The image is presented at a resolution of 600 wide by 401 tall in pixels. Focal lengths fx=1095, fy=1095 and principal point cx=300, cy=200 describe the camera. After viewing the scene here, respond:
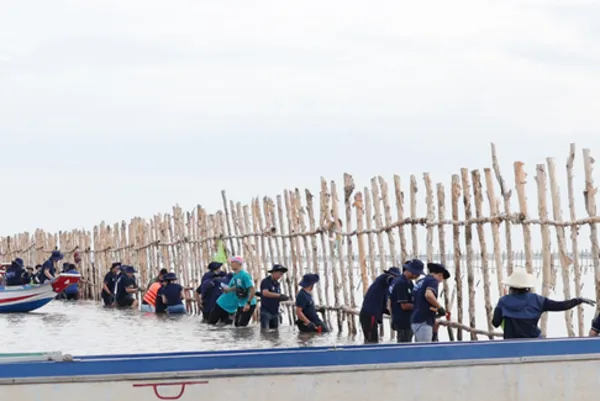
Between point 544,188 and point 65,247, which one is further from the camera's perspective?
point 65,247

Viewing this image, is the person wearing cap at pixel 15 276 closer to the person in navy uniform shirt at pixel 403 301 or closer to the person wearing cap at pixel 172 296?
the person wearing cap at pixel 172 296

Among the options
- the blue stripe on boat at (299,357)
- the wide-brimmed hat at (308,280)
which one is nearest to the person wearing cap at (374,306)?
the wide-brimmed hat at (308,280)

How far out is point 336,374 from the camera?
349 inches

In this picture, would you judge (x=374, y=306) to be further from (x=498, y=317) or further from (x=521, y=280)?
(x=521, y=280)

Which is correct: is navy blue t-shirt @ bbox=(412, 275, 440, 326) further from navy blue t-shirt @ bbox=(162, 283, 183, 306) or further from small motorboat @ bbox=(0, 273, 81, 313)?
small motorboat @ bbox=(0, 273, 81, 313)

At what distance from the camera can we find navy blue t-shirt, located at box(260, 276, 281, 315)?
19328 mm

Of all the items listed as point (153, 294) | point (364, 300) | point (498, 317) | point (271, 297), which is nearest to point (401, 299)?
point (364, 300)

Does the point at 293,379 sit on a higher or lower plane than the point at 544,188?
lower

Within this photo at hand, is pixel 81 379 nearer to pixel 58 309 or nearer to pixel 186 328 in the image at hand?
pixel 186 328

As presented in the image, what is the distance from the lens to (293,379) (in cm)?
880

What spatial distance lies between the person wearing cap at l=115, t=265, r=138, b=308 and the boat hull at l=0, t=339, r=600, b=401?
65.1 ft

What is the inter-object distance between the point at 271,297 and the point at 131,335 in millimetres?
2872

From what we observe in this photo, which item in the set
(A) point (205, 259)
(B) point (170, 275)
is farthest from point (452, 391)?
(A) point (205, 259)

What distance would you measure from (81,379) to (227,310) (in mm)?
13151
